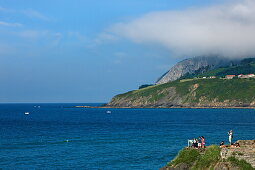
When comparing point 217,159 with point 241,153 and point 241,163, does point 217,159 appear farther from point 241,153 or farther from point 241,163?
point 241,163

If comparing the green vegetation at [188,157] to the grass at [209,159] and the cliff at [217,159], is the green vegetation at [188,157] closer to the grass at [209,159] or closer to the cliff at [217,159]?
the cliff at [217,159]

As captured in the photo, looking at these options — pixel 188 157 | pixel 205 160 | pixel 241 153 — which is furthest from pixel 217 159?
pixel 188 157

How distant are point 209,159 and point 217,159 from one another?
88 cm

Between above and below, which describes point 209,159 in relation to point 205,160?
above

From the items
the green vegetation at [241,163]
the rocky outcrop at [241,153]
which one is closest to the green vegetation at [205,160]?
the green vegetation at [241,163]

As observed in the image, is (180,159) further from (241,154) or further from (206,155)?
(241,154)

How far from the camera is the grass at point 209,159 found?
38781mm

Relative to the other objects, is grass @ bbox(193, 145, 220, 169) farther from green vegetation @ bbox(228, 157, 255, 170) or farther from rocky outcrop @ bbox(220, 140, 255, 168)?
green vegetation @ bbox(228, 157, 255, 170)

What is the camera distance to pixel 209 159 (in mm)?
39125

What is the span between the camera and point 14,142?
81875 millimetres

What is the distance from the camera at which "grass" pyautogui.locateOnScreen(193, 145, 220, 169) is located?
38.8 metres

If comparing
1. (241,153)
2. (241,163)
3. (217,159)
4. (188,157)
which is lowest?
(188,157)

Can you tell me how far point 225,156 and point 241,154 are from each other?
1723 millimetres

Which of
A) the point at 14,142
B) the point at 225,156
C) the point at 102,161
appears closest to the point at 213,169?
the point at 225,156
